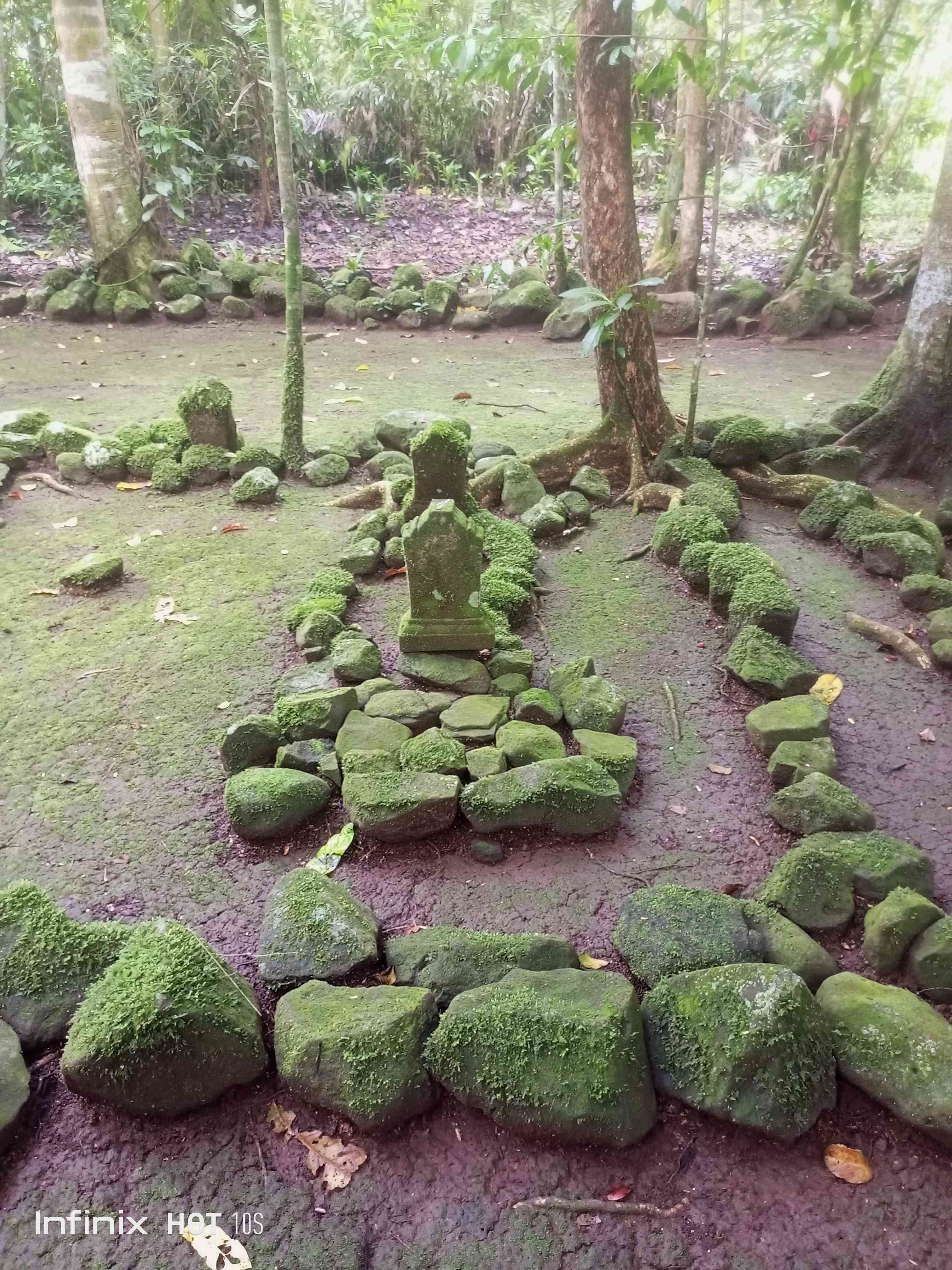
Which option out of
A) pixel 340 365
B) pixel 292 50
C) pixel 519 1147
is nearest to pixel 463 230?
pixel 292 50

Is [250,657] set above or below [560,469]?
below

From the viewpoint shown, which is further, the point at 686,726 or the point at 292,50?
the point at 292,50

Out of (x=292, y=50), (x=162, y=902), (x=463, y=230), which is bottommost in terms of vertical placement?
(x=162, y=902)

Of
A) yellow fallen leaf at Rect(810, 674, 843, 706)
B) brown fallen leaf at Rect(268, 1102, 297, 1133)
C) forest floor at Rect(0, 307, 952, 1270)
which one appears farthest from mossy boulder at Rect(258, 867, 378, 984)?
yellow fallen leaf at Rect(810, 674, 843, 706)

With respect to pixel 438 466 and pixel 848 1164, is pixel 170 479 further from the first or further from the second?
pixel 848 1164

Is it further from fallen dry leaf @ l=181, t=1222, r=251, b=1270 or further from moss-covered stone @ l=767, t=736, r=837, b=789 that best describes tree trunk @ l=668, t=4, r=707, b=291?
fallen dry leaf @ l=181, t=1222, r=251, b=1270

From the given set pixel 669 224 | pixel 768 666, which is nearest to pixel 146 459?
pixel 768 666

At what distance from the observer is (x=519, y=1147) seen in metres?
1.91

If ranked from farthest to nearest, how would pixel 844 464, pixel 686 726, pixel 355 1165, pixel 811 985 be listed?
pixel 844 464, pixel 686 726, pixel 811 985, pixel 355 1165

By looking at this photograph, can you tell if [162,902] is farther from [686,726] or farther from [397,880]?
[686,726]

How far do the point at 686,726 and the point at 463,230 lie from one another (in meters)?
11.7

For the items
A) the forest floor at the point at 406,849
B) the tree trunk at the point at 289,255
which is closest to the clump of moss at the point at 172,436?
the forest floor at the point at 406,849

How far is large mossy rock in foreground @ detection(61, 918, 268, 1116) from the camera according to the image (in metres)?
1.93

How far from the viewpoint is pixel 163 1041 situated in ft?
6.33
